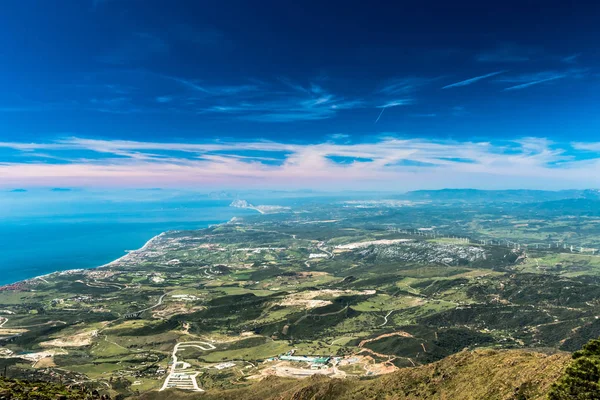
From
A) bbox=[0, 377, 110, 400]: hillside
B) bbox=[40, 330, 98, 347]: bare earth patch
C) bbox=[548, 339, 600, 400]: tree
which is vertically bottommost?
bbox=[40, 330, 98, 347]: bare earth patch

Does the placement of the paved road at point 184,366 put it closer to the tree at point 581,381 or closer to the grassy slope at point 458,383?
the grassy slope at point 458,383

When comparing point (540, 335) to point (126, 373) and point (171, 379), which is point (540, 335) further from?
point (126, 373)

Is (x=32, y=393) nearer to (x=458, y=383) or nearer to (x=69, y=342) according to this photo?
(x=458, y=383)

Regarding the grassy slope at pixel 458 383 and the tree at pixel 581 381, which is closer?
the tree at pixel 581 381

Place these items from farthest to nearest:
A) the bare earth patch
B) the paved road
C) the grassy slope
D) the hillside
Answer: the bare earth patch
the paved road
the hillside
the grassy slope

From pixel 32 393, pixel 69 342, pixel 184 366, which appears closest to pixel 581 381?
pixel 32 393

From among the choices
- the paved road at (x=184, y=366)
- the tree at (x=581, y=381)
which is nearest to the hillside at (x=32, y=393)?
the paved road at (x=184, y=366)

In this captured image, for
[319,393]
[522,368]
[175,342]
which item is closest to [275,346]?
[175,342]

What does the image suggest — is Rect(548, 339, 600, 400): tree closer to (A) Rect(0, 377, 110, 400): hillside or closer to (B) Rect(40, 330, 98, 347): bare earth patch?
(A) Rect(0, 377, 110, 400): hillside

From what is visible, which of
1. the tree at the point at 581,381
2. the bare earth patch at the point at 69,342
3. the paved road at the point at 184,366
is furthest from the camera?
the bare earth patch at the point at 69,342

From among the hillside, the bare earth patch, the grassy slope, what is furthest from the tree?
the bare earth patch
